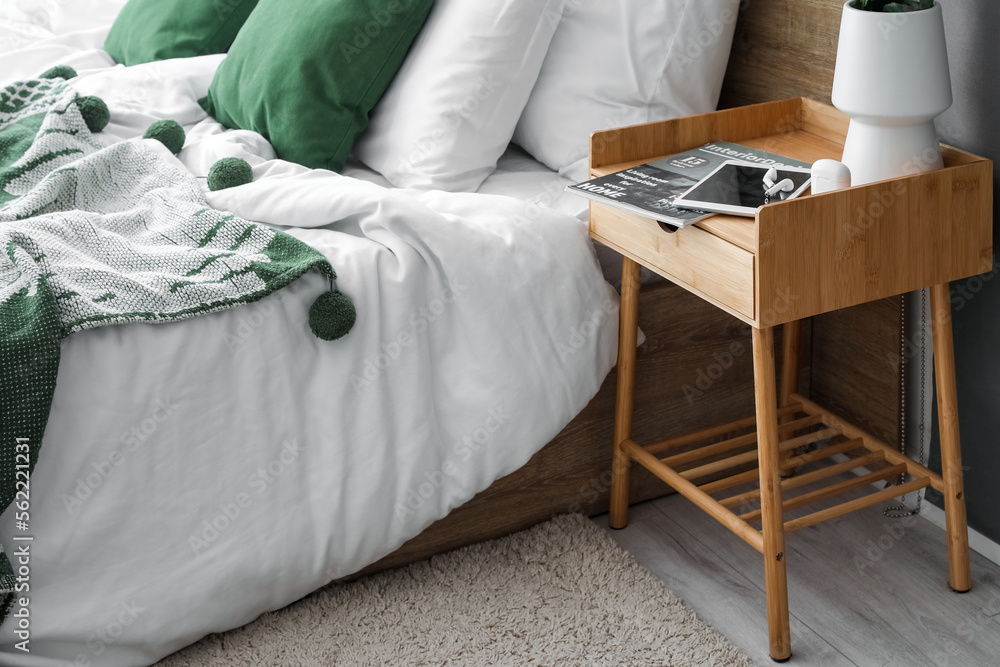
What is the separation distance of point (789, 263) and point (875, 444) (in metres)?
0.53

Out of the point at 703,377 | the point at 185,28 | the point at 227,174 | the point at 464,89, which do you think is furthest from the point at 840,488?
the point at 185,28

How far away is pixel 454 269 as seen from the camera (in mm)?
1376

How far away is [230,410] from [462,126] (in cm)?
62

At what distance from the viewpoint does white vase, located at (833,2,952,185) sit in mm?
1168

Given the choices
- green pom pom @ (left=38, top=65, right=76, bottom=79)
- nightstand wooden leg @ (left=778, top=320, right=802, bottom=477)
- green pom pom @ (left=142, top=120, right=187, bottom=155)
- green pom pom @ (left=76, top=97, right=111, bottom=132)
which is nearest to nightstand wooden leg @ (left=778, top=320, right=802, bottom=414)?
nightstand wooden leg @ (left=778, top=320, right=802, bottom=477)

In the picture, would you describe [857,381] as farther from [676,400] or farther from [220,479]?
[220,479]

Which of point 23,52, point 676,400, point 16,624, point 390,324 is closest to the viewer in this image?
point 16,624

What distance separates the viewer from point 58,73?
6.53ft

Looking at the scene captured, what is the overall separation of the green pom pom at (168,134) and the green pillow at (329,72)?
0.46 ft

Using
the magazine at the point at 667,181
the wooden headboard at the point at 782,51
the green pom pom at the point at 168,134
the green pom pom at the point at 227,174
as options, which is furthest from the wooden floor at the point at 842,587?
the green pom pom at the point at 168,134

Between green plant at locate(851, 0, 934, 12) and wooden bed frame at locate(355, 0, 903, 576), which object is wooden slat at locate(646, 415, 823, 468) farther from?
green plant at locate(851, 0, 934, 12)

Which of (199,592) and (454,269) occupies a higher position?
(454,269)

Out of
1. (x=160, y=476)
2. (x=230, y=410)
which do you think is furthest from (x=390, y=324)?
(x=160, y=476)

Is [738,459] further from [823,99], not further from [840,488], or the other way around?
[823,99]
